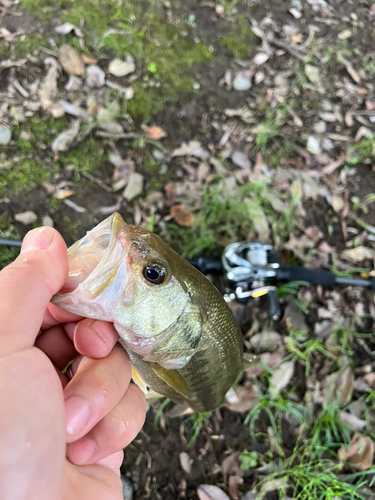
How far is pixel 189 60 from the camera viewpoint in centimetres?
357

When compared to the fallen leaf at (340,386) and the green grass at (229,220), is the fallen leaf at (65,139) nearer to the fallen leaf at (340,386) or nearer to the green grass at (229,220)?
the green grass at (229,220)

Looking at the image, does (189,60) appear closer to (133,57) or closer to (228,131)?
(133,57)

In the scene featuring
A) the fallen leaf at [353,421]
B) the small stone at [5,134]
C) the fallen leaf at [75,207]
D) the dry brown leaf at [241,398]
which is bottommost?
the fallen leaf at [353,421]

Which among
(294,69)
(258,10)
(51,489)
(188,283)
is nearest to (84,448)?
(51,489)

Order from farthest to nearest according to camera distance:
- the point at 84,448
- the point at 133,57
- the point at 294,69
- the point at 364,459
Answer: the point at 294,69 < the point at 133,57 < the point at 364,459 < the point at 84,448

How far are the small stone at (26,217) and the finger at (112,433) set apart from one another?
6.29 ft

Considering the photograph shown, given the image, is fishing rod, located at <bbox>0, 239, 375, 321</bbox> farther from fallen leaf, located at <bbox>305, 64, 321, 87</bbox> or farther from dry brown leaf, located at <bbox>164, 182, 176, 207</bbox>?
fallen leaf, located at <bbox>305, 64, 321, 87</bbox>

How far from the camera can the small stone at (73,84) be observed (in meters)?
3.26

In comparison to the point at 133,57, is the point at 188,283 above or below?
below

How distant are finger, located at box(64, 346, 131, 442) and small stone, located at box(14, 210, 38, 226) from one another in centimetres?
182

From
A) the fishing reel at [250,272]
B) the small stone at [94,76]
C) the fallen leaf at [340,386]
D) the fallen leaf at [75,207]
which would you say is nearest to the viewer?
the fishing reel at [250,272]

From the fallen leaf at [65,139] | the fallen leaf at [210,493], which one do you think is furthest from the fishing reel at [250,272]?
the fallen leaf at [65,139]

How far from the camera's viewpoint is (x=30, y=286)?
1.06m

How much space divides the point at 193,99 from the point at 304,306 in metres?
2.37
